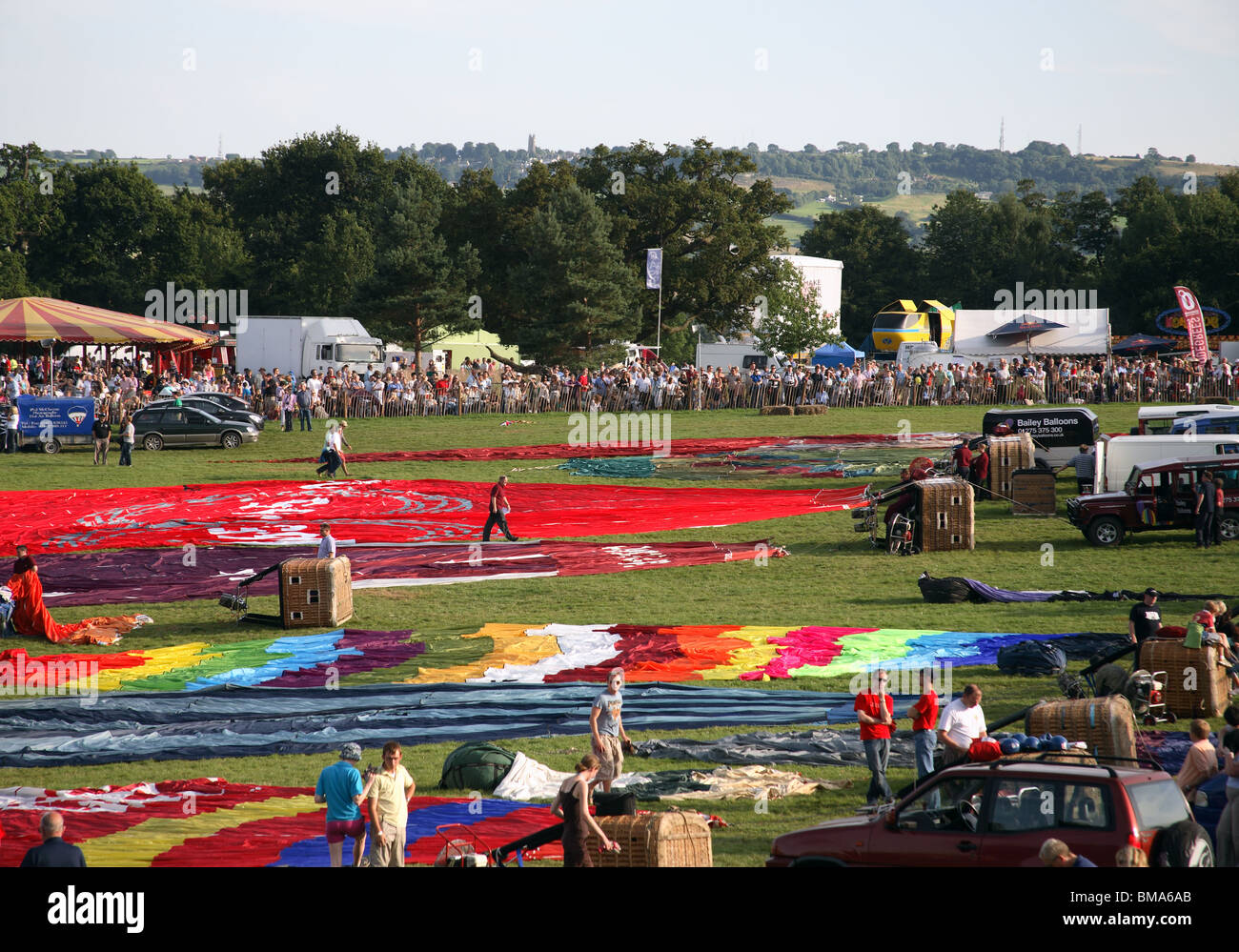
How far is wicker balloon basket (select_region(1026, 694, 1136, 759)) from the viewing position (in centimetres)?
1243

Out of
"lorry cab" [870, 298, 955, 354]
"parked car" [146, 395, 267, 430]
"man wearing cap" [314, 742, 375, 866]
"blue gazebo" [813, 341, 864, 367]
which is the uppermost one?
"lorry cab" [870, 298, 955, 354]

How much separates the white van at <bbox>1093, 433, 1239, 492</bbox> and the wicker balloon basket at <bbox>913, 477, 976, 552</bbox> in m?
4.26

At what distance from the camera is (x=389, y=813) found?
1040cm

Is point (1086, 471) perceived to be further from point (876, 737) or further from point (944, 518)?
point (876, 737)

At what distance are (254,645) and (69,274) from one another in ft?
253

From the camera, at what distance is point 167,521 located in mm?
28250

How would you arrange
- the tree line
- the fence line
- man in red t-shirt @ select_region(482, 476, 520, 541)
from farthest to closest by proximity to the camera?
the tree line
the fence line
man in red t-shirt @ select_region(482, 476, 520, 541)

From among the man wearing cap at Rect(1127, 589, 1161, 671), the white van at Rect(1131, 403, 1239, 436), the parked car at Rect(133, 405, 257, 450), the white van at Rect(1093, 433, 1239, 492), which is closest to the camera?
the man wearing cap at Rect(1127, 589, 1161, 671)

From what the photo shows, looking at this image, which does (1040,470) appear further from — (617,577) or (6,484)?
(6,484)

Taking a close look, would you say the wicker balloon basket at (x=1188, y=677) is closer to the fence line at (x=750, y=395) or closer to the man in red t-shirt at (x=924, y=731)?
the man in red t-shirt at (x=924, y=731)

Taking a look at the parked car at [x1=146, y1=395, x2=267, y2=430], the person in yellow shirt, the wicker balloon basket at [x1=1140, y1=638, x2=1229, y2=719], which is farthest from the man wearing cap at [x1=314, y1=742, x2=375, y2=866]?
the parked car at [x1=146, y1=395, x2=267, y2=430]

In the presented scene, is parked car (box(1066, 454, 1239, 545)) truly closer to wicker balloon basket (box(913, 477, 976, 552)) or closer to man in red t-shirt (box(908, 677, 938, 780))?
wicker balloon basket (box(913, 477, 976, 552))

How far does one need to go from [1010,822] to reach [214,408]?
36.6 meters
